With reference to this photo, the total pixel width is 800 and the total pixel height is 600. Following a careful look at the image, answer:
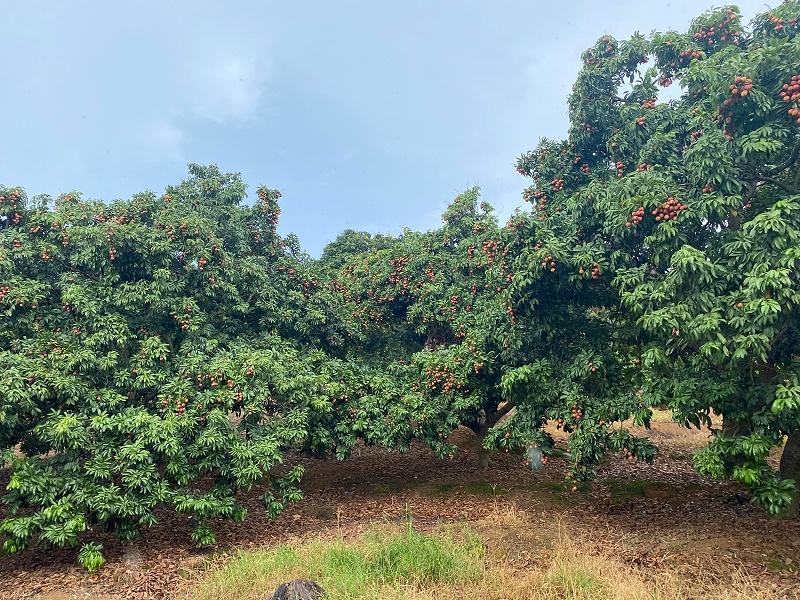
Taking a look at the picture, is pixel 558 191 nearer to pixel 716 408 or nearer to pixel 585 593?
pixel 716 408

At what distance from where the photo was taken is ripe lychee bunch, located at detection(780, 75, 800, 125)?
6480mm

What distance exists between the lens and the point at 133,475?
800 centimetres

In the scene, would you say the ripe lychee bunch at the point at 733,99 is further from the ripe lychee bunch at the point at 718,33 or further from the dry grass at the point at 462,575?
the dry grass at the point at 462,575

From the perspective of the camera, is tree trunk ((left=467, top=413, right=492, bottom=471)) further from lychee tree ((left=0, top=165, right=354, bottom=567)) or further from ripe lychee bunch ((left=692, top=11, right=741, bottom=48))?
ripe lychee bunch ((left=692, top=11, right=741, bottom=48))

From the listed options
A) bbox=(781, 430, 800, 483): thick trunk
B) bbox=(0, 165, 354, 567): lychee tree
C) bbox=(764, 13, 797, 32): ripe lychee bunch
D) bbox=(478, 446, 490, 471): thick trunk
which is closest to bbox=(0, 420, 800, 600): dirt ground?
bbox=(478, 446, 490, 471): thick trunk

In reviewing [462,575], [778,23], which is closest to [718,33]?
[778,23]

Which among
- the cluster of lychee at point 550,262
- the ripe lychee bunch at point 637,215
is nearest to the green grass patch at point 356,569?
the cluster of lychee at point 550,262

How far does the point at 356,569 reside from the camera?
6965 mm

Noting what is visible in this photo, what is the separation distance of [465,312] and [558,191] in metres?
4.21

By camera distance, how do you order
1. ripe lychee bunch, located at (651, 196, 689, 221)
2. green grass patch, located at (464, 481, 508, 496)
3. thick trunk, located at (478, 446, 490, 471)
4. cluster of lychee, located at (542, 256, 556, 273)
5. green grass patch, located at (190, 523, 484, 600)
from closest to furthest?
1. green grass patch, located at (190, 523, 484, 600)
2. ripe lychee bunch, located at (651, 196, 689, 221)
3. cluster of lychee, located at (542, 256, 556, 273)
4. green grass patch, located at (464, 481, 508, 496)
5. thick trunk, located at (478, 446, 490, 471)

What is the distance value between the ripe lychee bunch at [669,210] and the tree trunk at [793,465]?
491cm

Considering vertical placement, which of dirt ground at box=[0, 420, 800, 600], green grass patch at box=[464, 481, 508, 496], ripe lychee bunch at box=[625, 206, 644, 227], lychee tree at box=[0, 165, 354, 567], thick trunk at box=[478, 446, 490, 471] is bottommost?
green grass patch at box=[464, 481, 508, 496]

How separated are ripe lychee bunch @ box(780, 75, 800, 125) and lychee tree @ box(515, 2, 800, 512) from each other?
0.06 ft

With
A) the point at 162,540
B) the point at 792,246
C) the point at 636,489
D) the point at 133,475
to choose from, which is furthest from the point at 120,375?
the point at 636,489
